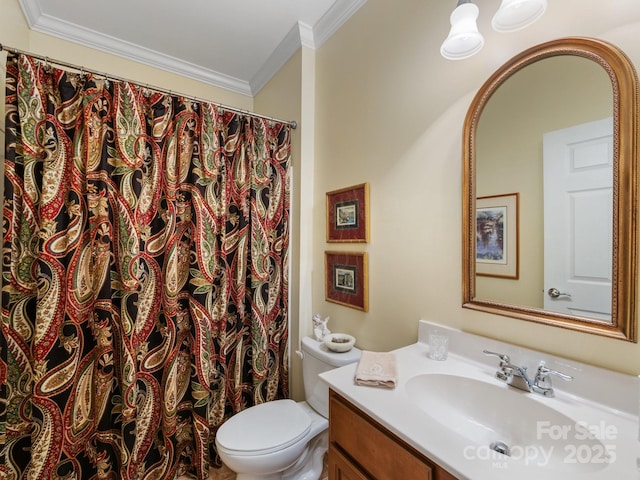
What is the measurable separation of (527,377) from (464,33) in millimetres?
1075

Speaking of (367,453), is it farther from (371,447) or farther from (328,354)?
(328,354)

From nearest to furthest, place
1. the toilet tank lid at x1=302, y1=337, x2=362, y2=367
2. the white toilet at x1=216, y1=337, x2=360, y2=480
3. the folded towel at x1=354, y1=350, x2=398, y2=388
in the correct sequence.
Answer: the folded towel at x1=354, y1=350, x2=398, y2=388, the white toilet at x1=216, y1=337, x2=360, y2=480, the toilet tank lid at x1=302, y1=337, x2=362, y2=367

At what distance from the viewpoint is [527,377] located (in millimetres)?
838

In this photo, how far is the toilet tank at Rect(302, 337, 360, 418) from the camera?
140 cm

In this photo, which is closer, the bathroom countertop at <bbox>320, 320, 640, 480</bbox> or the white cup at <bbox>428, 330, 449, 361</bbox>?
the bathroom countertop at <bbox>320, 320, 640, 480</bbox>

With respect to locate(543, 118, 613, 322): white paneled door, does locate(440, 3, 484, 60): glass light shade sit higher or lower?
higher

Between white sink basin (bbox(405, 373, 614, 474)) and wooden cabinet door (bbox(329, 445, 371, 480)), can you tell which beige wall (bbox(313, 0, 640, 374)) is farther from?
wooden cabinet door (bbox(329, 445, 371, 480))

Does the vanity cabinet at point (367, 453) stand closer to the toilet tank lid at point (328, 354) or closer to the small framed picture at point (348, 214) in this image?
the toilet tank lid at point (328, 354)

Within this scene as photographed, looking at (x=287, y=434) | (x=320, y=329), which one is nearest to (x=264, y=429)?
(x=287, y=434)

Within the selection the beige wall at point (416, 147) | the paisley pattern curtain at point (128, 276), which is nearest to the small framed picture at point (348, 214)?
the beige wall at point (416, 147)

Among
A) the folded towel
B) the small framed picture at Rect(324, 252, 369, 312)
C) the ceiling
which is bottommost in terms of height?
the folded towel

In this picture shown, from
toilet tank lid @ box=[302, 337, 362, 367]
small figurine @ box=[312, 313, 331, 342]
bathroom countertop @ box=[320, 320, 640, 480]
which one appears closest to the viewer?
bathroom countertop @ box=[320, 320, 640, 480]

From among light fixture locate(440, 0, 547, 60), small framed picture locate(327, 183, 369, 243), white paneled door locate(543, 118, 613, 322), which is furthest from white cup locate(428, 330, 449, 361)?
light fixture locate(440, 0, 547, 60)

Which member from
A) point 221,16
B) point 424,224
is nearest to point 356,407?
point 424,224
